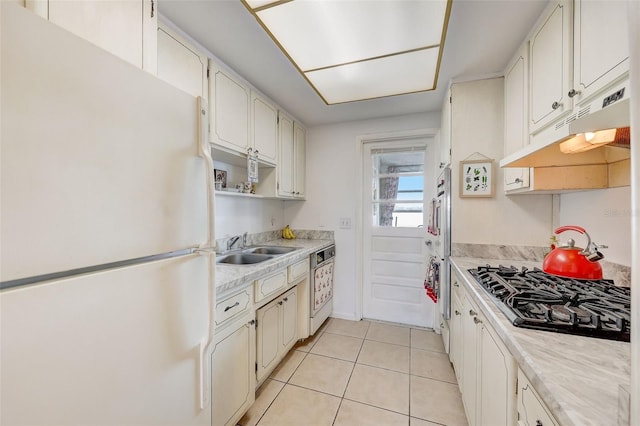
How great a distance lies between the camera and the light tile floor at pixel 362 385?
1565 mm

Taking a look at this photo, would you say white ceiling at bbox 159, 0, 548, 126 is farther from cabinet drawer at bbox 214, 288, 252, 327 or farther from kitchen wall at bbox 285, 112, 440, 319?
cabinet drawer at bbox 214, 288, 252, 327

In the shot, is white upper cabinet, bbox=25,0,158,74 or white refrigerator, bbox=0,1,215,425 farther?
white upper cabinet, bbox=25,0,158,74

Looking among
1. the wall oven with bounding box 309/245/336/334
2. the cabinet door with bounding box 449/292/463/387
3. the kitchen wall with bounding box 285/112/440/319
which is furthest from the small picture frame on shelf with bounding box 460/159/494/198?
the wall oven with bounding box 309/245/336/334

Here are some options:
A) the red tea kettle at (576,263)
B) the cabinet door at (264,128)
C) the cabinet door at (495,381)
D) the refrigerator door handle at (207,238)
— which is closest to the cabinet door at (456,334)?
the cabinet door at (495,381)

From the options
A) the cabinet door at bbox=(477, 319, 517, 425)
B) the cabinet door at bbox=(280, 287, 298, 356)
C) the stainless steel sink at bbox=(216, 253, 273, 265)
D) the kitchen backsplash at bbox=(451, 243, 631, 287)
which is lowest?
the cabinet door at bbox=(280, 287, 298, 356)

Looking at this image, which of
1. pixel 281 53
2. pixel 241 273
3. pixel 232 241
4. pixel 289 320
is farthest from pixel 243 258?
pixel 281 53

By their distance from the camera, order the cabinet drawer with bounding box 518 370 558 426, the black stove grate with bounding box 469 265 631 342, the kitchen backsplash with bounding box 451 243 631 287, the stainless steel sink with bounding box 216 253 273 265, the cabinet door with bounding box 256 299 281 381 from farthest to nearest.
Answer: the stainless steel sink with bounding box 216 253 273 265 < the kitchen backsplash with bounding box 451 243 631 287 < the cabinet door with bounding box 256 299 281 381 < the black stove grate with bounding box 469 265 631 342 < the cabinet drawer with bounding box 518 370 558 426

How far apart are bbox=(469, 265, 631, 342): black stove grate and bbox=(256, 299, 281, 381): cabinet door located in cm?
135

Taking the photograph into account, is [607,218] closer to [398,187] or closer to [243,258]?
[398,187]

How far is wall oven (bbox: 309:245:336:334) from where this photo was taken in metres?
2.46

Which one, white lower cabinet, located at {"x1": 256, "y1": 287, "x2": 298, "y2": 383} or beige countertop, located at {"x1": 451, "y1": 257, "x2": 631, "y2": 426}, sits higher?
beige countertop, located at {"x1": 451, "y1": 257, "x2": 631, "y2": 426}

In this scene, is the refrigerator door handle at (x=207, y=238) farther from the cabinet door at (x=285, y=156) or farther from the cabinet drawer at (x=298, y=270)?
the cabinet door at (x=285, y=156)

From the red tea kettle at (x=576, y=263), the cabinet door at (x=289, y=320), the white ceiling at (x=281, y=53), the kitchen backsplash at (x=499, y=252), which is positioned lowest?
the cabinet door at (x=289, y=320)

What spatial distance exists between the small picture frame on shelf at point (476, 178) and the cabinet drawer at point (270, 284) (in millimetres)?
1598
